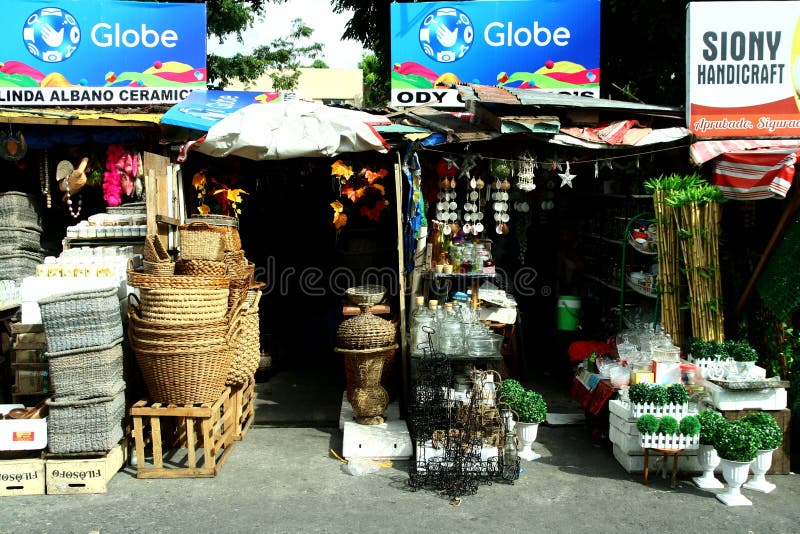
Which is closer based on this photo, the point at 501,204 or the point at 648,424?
the point at 648,424

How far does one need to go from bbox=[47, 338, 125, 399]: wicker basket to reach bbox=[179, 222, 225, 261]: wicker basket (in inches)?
48.5

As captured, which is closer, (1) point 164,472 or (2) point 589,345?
(1) point 164,472

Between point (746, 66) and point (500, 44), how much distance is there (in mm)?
3015

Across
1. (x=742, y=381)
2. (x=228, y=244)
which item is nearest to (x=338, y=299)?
(x=228, y=244)

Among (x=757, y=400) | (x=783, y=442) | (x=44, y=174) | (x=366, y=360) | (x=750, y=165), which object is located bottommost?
(x=783, y=442)

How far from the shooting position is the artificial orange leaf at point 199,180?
24.7 feet

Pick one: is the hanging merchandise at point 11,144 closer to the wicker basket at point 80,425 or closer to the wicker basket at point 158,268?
the wicker basket at point 158,268

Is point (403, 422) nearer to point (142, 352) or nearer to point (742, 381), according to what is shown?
point (142, 352)

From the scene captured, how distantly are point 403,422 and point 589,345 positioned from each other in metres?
2.43

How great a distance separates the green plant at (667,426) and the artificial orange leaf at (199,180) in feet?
16.7

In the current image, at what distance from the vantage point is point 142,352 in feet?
17.8

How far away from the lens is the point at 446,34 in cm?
923

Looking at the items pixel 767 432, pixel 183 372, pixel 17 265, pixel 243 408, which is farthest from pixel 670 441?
pixel 17 265

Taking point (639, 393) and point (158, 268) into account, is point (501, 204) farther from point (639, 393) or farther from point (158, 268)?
point (158, 268)
